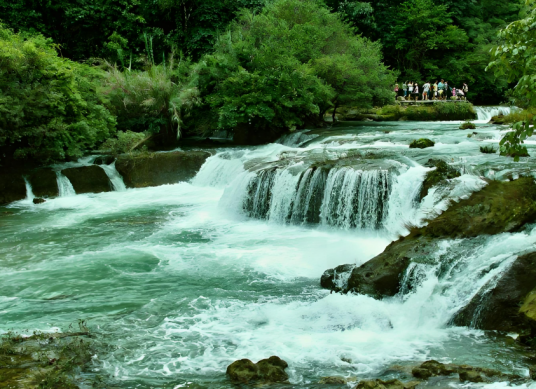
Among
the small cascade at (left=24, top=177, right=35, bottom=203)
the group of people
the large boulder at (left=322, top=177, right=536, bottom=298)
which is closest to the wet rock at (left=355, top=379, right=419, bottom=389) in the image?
the large boulder at (left=322, top=177, right=536, bottom=298)

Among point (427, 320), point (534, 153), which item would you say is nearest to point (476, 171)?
point (534, 153)

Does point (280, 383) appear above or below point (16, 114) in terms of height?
below

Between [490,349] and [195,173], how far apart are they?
12689 millimetres

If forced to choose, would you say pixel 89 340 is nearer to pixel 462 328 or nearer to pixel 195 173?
pixel 462 328


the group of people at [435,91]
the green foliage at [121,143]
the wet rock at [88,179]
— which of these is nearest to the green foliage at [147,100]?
the green foliage at [121,143]

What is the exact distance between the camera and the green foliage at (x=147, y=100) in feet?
64.5

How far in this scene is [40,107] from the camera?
15.2 m

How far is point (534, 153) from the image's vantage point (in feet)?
43.9

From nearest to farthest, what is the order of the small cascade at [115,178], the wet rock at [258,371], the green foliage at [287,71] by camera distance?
the wet rock at [258,371]
the small cascade at [115,178]
the green foliage at [287,71]

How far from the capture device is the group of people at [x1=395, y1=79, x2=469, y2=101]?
30438mm

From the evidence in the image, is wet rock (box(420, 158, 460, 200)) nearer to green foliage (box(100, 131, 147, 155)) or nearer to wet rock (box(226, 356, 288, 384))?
wet rock (box(226, 356, 288, 384))

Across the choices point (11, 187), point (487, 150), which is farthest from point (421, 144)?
point (11, 187)

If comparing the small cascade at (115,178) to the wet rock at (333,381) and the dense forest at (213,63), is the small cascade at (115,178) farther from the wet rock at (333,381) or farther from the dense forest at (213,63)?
the wet rock at (333,381)

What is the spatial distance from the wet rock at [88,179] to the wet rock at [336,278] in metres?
10.5
